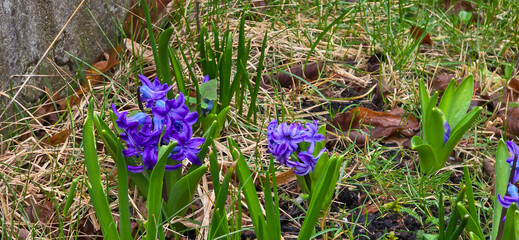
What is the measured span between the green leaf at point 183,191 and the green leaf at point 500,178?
84cm

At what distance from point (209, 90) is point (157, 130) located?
0.49m

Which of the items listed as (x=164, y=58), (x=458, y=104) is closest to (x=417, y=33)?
(x=458, y=104)

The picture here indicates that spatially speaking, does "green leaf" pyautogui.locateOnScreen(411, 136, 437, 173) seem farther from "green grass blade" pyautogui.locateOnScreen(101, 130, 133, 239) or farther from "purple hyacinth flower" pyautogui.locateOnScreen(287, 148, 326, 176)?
"green grass blade" pyautogui.locateOnScreen(101, 130, 133, 239)

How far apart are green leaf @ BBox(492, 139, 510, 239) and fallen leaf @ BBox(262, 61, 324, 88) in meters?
1.12

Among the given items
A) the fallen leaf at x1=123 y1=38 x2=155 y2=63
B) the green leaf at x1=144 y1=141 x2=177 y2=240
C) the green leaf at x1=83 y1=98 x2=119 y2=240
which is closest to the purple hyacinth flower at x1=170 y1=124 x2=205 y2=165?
the green leaf at x1=144 y1=141 x2=177 y2=240

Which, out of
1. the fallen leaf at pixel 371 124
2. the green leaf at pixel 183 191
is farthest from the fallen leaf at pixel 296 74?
the green leaf at pixel 183 191

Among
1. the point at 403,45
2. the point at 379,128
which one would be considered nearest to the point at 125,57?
the point at 379,128

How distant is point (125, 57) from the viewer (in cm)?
266

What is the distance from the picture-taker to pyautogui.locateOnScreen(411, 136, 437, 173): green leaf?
212 cm

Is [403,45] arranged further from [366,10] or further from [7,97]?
[7,97]

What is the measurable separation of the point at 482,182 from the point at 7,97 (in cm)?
172

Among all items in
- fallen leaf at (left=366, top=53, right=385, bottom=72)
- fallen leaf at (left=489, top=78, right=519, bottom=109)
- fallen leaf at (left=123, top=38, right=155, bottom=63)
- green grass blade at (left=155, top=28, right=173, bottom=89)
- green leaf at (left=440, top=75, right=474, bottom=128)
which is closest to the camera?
green grass blade at (left=155, top=28, right=173, bottom=89)

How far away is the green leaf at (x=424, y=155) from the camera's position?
2121 millimetres

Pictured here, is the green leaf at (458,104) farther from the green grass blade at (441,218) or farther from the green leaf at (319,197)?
the green leaf at (319,197)
